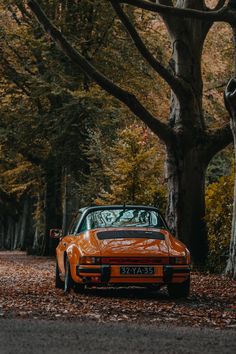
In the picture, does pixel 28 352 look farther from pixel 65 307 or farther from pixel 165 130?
pixel 165 130

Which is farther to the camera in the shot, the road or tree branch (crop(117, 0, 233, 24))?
tree branch (crop(117, 0, 233, 24))

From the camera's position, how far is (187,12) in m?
14.0

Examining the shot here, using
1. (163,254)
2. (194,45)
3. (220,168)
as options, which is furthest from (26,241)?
(163,254)

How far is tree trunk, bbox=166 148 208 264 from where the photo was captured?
18.8 m

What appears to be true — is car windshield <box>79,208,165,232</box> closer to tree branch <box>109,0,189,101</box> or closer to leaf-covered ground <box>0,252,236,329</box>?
leaf-covered ground <box>0,252,236,329</box>

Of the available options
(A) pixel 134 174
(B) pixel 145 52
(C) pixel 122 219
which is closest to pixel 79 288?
(C) pixel 122 219

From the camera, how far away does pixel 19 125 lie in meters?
28.9

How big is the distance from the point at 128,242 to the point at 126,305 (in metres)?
1.50

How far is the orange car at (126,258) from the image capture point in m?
11.4

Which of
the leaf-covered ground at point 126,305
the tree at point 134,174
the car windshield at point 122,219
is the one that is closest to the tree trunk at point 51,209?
the tree at point 134,174


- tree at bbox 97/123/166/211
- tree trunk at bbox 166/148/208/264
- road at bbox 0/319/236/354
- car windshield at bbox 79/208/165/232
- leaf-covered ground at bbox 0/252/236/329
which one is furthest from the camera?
tree at bbox 97/123/166/211

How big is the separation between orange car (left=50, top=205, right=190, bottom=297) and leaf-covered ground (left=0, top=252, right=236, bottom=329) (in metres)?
0.27

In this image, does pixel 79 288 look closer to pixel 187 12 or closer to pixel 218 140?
pixel 187 12

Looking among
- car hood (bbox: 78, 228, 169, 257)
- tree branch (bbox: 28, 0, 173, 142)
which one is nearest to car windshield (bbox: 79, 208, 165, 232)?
car hood (bbox: 78, 228, 169, 257)
